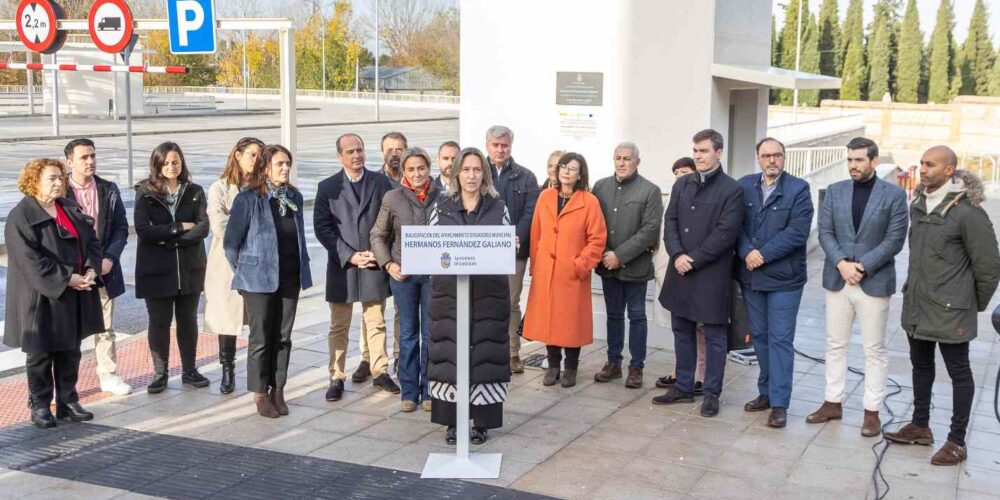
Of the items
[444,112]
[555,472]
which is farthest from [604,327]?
[444,112]

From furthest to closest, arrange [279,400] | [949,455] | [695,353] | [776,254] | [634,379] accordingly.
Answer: [634,379], [695,353], [279,400], [776,254], [949,455]

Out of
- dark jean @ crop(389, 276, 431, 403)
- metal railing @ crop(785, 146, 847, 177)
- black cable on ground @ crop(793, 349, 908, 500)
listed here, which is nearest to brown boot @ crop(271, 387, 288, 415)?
dark jean @ crop(389, 276, 431, 403)

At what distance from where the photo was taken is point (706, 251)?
702 centimetres

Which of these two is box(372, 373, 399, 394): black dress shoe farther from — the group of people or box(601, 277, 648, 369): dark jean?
box(601, 277, 648, 369): dark jean

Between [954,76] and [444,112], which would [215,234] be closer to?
[444,112]

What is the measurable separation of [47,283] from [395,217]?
2.25 meters

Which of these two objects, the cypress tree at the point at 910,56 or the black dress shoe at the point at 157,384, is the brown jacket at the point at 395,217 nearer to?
the black dress shoe at the point at 157,384

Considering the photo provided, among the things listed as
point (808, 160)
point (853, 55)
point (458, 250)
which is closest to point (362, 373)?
point (458, 250)

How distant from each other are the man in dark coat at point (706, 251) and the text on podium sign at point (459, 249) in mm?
1806

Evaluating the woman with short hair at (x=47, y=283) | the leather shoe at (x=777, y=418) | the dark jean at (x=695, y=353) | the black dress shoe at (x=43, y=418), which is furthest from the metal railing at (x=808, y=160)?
the black dress shoe at (x=43, y=418)

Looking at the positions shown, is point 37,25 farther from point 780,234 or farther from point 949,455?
point 949,455

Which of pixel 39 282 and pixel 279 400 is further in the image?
pixel 279 400

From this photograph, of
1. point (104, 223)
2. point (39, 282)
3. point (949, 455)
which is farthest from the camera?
point (104, 223)

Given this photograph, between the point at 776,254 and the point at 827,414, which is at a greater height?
the point at 776,254
